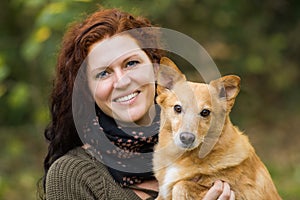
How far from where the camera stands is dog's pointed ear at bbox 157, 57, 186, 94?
2838mm

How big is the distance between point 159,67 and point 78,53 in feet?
1.40

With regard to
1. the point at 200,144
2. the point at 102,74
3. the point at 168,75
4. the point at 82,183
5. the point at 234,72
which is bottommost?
the point at 234,72

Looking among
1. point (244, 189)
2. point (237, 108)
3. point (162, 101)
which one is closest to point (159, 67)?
point (162, 101)

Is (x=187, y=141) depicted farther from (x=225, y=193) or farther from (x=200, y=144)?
(x=225, y=193)

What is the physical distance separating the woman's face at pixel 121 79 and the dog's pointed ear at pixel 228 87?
1.08 ft

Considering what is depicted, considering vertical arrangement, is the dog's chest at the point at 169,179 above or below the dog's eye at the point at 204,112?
below

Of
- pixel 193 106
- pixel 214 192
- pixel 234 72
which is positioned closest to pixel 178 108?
pixel 193 106

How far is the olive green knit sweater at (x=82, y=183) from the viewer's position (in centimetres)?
295

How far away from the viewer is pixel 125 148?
3.03 metres

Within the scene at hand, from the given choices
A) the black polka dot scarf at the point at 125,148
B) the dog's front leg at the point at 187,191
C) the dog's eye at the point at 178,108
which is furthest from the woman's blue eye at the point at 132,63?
the dog's front leg at the point at 187,191

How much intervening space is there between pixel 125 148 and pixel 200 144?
0.38 metres

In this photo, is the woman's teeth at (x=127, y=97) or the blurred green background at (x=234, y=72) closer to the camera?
the woman's teeth at (x=127, y=97)

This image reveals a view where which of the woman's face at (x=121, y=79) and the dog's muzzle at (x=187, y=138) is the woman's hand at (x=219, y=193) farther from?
the woman's face at (x=121, y=79)

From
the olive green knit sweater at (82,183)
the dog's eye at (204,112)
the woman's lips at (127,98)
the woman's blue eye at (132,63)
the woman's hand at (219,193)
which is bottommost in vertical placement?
the olive green knit sweater at (82,183)
